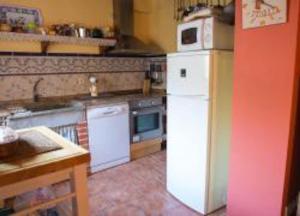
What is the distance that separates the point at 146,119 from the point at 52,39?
151cm

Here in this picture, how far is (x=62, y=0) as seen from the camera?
303 cm

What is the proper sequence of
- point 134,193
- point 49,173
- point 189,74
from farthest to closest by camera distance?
point 134,193 < point 189,74 < point 49,173

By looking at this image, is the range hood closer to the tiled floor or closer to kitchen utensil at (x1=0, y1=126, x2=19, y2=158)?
the tiled floor

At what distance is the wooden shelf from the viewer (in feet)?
8.47

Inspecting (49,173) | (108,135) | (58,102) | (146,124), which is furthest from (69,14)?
(49,173)

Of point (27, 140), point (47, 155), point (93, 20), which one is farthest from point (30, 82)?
point (47, 155)

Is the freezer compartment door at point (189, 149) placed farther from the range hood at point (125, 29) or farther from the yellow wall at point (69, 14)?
the yellow wall at point (69, 14)

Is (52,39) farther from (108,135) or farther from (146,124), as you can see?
(146,124)

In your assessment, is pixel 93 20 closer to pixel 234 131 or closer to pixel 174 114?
pixel 174 114

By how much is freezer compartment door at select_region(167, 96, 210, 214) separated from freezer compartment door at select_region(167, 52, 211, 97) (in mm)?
70

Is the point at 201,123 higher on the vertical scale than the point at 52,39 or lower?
lower

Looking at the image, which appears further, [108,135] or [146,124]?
[146,124]

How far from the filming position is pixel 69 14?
310 cm

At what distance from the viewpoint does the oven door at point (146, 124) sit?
3156mm
